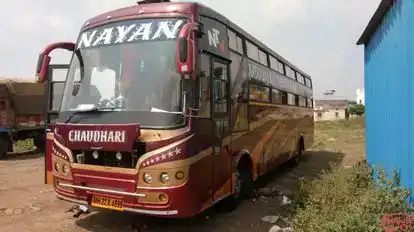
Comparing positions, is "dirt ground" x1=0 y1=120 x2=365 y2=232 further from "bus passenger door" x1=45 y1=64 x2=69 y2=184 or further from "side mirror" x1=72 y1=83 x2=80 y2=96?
"side mirror" x1=72 y1=83 x2=80 y2=96

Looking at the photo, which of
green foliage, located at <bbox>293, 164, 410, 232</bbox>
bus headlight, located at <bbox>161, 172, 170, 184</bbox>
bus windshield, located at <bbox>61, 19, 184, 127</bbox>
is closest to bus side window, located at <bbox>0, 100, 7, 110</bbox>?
bus windshield, located at <bbox>61, 19, 184, 127</bbox>

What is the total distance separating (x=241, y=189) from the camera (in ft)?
24.6

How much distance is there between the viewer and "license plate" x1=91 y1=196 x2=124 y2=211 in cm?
523

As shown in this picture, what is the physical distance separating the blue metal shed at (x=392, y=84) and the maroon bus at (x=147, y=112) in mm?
2342

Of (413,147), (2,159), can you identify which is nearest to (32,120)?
(2,159)

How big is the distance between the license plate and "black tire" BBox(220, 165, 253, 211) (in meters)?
2.31

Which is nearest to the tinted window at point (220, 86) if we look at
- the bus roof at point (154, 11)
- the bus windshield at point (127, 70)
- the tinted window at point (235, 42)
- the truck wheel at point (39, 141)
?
the tinted window at point (235, 42)

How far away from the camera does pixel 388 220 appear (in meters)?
3.99

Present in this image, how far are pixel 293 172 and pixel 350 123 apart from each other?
25075mm

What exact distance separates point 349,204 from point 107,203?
311 cm

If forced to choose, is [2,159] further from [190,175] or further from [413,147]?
[413,147]

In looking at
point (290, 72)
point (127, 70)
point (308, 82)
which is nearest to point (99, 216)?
point (127, 70)

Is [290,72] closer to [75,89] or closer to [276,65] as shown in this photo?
[276,65]

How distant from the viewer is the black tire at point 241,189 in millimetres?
7098
